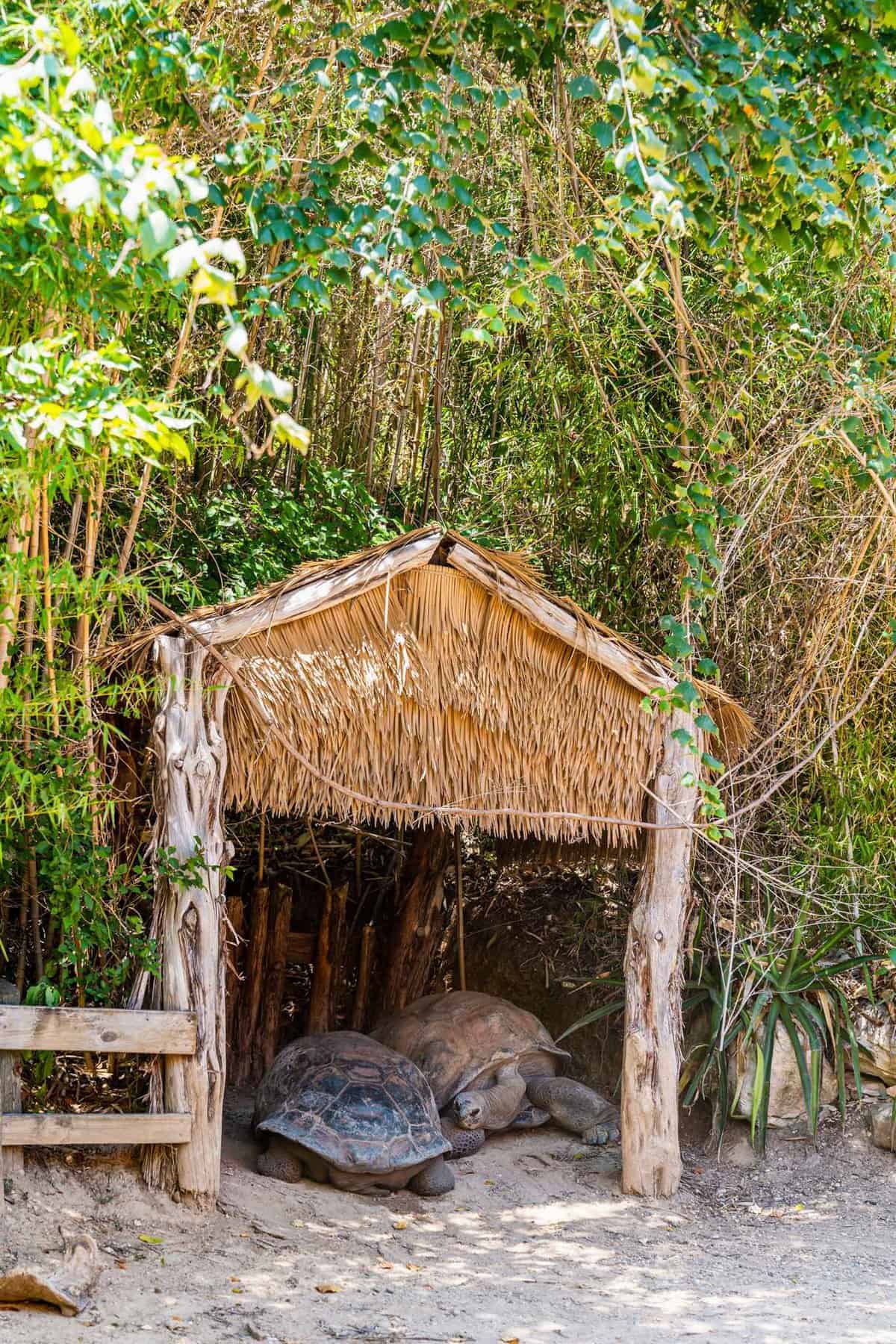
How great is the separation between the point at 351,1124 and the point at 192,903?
134 cm

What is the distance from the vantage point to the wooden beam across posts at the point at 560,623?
5078 millimetres

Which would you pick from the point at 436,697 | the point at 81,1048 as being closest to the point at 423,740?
the point at 436,697

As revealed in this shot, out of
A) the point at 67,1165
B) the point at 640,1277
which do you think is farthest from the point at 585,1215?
the point at 67,1165

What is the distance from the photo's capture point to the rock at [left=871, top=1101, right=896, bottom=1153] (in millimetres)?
5863

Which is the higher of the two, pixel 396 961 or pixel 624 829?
pixel 624 829

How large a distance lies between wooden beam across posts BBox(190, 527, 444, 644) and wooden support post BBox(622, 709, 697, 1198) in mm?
1471

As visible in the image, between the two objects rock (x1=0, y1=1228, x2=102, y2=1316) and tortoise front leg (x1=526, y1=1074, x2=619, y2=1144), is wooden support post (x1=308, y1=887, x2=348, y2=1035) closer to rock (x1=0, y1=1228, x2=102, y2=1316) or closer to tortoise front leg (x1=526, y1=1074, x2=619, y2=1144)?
tortoise front leg (x1=526, y1=1074, x2=619, y2=1144)

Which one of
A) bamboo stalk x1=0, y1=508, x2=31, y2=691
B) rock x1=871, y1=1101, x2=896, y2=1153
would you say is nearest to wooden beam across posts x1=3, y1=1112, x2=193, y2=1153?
bamboo stalk x1=0, y1=508, x2=31, y2=691

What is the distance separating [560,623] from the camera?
17.2 feet

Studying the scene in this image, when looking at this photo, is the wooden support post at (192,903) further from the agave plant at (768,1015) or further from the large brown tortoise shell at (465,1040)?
the agave plant at (768,1015)

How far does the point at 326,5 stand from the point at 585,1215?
16.9ft

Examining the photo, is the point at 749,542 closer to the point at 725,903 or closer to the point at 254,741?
the point at 725,903

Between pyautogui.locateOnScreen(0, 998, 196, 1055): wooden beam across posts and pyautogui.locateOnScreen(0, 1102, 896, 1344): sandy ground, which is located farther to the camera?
pyautogui.locateOnScreen(0, 998, 196, 1055): wooden beam across posts

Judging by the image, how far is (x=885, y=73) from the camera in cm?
378
